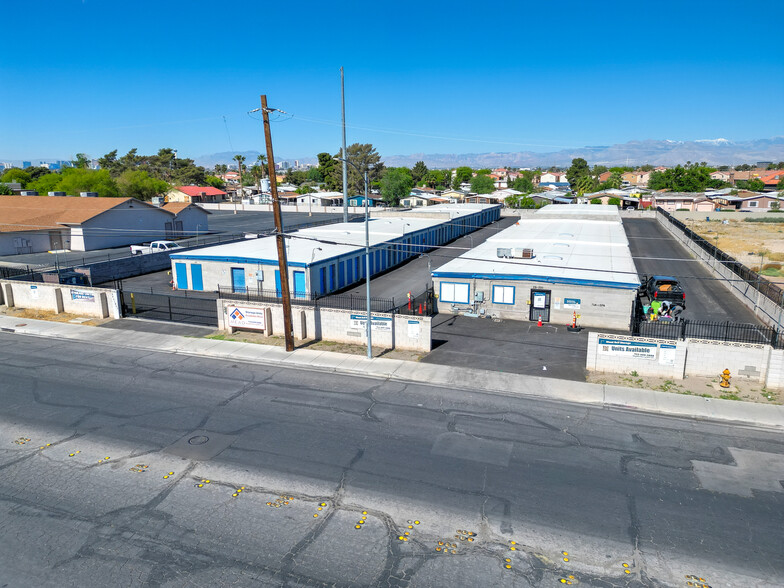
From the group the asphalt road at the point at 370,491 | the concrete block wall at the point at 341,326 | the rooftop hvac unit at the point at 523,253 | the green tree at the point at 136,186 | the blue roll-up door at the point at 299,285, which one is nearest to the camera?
the asphalt road at the point at 370,491

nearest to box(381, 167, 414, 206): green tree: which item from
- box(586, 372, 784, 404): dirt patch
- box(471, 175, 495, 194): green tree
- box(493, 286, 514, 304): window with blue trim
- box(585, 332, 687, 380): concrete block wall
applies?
box(471, 175, 495, 194): green tree

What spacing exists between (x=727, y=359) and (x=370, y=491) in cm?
1532

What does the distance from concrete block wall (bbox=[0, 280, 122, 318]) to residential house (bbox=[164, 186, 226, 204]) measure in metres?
83.2

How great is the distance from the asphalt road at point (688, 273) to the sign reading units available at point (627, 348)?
5.92 metres

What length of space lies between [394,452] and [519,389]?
6.72 metres

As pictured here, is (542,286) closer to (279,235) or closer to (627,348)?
(627,348)

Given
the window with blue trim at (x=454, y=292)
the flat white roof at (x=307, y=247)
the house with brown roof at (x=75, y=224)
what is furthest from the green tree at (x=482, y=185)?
the window with blue trim at (x=454, y=292)

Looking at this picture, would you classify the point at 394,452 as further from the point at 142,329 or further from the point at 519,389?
the point at 142,329

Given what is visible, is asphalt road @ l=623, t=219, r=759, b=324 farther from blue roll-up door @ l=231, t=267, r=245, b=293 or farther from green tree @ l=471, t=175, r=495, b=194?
green tree @ l=471, t=175, r=495, b=194

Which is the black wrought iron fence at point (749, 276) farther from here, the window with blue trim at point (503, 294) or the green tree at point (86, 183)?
the green tree at point (86, 183)

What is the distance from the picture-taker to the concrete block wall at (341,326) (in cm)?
2347

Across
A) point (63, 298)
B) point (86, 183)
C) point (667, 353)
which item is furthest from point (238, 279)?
point (86, 183)

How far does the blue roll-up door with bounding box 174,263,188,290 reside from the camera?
121ft

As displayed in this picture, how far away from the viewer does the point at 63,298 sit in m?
30.3
